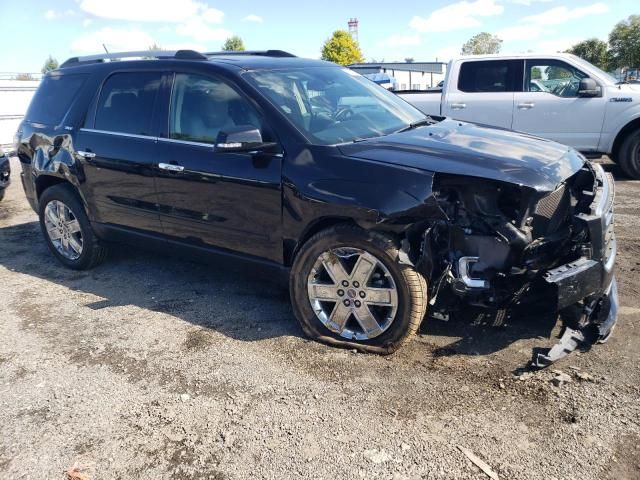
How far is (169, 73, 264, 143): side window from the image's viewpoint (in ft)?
12.3

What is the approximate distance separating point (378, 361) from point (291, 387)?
1.92 ft

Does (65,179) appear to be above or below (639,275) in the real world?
above

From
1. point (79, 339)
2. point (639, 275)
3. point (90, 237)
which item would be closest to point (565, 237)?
point (639, 275)

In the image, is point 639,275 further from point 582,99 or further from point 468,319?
point 582,99

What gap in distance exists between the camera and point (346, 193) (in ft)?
10.5

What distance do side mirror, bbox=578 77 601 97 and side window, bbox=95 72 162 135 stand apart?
6317 mm

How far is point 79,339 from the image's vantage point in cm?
386

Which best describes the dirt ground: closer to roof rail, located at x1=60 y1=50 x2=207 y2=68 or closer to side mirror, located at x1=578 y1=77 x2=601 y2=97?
roof rail, located at x1=60 y1=50 x2=207 y2=68

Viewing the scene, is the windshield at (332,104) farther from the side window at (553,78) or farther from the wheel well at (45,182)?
the side window at (553,78)

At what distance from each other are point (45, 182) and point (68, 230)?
563 mm

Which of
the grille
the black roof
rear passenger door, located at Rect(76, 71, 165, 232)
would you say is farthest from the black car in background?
the grille

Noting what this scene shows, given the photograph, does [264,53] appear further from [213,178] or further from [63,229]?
[63,229]

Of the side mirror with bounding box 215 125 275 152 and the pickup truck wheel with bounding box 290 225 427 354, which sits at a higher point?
the side mirror with bounding box 215 125 275 152

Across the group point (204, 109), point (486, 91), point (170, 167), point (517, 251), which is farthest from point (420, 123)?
point (486, 91)
